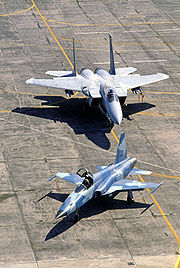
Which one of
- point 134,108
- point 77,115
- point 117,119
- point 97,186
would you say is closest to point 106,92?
point 117,119

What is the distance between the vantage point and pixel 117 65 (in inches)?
2603

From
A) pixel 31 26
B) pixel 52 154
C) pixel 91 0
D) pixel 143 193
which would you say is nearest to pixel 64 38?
pixel 31 26

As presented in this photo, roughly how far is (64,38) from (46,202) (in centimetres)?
3741

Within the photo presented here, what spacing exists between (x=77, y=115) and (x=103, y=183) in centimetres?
1594

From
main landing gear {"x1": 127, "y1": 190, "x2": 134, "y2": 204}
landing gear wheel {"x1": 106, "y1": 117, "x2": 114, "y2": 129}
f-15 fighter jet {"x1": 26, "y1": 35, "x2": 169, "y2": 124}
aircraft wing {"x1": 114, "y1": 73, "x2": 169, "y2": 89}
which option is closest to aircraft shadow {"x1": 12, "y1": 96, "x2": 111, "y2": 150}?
landing gear wheel {"x1": 106, "y1": 117, "x2": 114, "y2": 129}

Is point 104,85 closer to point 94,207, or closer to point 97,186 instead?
point 97,186

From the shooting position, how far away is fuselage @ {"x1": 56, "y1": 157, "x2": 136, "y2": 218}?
3712 cm

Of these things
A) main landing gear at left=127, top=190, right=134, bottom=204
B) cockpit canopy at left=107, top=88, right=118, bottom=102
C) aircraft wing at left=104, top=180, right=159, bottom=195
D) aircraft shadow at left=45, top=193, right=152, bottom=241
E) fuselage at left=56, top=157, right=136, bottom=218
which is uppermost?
cockpit canopy at left=107, top=88, right=118, bottom=102

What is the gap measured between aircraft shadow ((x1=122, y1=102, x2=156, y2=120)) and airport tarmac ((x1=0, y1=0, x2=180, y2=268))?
204mm

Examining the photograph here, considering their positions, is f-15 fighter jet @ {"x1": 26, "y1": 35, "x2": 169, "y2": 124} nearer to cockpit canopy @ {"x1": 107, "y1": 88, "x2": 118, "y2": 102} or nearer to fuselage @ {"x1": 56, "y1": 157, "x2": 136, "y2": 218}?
cockpit canopy @ {"x1": 107, "y1": 88, "x2": 118, "y2": 102}

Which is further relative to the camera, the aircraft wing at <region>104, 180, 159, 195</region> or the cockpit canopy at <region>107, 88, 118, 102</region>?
the cockpit canopy at <region>107, 88, 118, 102</region>

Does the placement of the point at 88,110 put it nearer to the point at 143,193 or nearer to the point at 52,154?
the point at 52,154

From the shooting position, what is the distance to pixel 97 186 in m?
39.8

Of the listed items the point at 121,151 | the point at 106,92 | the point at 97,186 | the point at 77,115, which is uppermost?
the point at 121,151
